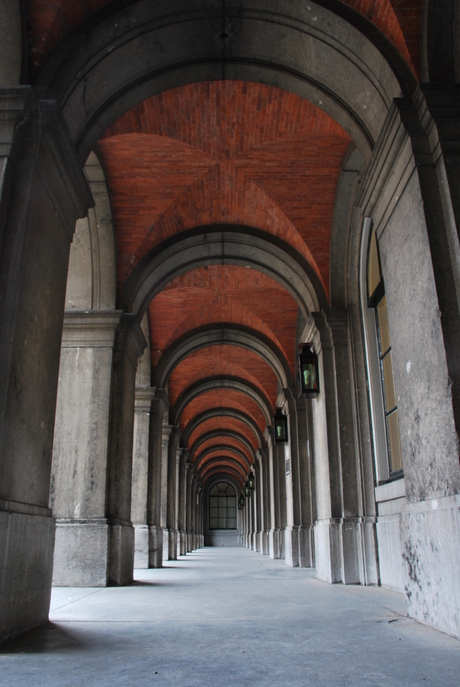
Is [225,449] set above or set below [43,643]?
above

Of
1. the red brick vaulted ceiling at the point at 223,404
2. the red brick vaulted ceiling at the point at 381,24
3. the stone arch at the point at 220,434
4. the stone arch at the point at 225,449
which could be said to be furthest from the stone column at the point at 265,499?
the red brick vaulted ceiling at the point at 381,24

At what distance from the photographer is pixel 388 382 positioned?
709 cm

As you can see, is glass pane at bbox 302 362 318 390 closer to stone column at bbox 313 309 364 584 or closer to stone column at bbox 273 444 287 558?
stone column at bbox 313 309 364 584

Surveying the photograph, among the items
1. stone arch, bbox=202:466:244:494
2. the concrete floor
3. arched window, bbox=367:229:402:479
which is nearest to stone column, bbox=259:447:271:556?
arched window, bbox=367:229:402:479

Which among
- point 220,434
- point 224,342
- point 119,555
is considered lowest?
point 119,555

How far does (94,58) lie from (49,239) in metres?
1.84

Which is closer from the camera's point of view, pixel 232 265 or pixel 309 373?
pixel 309 373

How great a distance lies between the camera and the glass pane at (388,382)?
693cm

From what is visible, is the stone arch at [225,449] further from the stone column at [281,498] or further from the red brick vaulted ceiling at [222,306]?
the red brick vaulted ceiling at [222,306]

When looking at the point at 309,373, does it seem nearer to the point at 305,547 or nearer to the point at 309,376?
the point at 309,376

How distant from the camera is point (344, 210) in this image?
835 cm

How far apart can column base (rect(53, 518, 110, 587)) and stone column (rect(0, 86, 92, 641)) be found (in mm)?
2861

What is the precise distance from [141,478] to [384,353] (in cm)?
640

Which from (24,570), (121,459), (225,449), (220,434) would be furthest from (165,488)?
(225,449)
